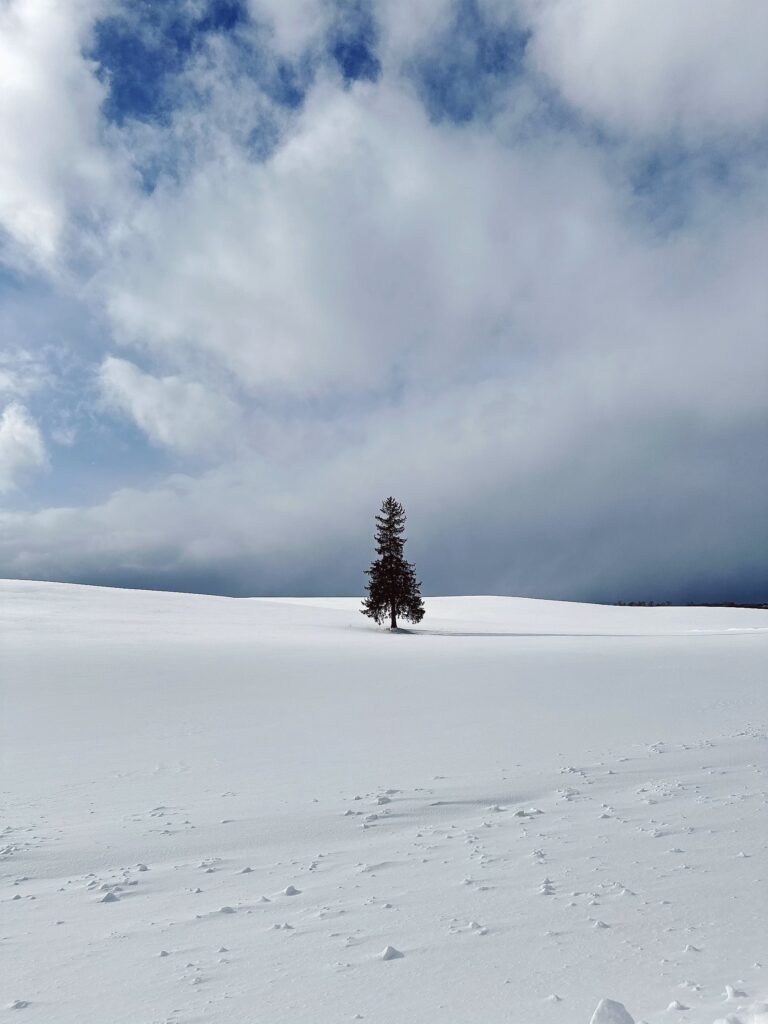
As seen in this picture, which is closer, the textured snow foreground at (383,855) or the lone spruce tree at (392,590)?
the textured snow foreground at (383,855)

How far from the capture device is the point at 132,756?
9.80 m

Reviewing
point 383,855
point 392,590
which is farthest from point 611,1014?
point 392,590

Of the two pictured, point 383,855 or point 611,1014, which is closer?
point 611,1014

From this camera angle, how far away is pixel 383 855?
5742 mm

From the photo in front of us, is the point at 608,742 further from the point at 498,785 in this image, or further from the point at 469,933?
the point at 469,933

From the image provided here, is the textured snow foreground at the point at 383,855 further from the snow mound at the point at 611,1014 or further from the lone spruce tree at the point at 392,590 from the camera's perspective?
the lone spruce tree at the point at 392,590

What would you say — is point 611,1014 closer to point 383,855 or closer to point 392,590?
point 383,855

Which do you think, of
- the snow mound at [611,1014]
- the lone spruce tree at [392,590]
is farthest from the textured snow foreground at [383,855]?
the lone spruce tree at [392,590]

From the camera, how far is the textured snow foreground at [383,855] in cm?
352

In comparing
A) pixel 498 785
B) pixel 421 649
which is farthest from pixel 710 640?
pixel 498 785

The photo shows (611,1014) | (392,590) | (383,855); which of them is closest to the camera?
(611,1014)

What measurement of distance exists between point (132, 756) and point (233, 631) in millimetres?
22958

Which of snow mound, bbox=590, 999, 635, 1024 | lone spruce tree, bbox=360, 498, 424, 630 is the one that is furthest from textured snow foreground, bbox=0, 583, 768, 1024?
lone spruce tree, bbox=360, 498, 424, 630

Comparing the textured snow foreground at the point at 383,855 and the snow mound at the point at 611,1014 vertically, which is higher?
the snow mound at the point at 611,1014
